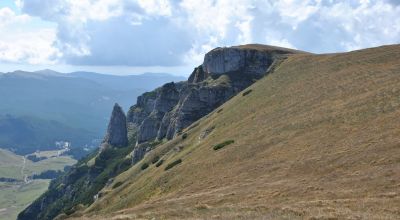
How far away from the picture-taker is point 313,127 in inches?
2244

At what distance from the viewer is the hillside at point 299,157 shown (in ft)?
111

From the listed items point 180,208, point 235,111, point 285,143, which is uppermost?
point 235,111

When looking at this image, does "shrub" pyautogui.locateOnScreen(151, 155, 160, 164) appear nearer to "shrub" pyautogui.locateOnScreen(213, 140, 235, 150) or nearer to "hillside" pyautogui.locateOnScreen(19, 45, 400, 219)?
"hillside" pyautogui.locateOnScreen(19, 45, 400, 219)

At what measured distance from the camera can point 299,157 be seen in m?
47.8

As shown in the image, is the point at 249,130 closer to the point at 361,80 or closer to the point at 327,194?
the point at 361,80

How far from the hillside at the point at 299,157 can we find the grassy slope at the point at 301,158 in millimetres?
113

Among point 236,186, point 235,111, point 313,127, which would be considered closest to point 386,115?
point 313,127

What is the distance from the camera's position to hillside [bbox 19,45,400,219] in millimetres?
33800

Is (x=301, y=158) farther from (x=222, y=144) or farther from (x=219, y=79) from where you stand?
(x=219, y=79)

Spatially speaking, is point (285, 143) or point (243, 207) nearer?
point (243, 207)

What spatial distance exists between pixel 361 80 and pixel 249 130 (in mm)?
20194

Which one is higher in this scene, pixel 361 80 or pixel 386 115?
pixel 361 80

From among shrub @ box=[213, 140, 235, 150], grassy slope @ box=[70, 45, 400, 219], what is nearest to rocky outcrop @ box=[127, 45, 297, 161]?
grassy slope @ box=[70, 45, 400, 219]

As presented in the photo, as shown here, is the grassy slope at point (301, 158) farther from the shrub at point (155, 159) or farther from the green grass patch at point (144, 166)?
the green grass patch at point (144, 166)
